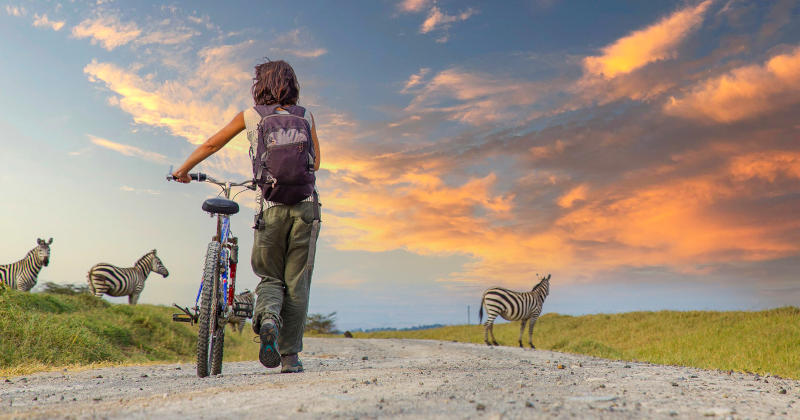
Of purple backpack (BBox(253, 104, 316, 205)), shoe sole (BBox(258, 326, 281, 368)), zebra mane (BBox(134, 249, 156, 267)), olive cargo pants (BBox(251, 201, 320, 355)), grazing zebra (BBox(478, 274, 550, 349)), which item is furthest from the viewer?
zebra mane (BBox(134, 249, 156, 267))

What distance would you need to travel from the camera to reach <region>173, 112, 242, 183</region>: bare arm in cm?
652

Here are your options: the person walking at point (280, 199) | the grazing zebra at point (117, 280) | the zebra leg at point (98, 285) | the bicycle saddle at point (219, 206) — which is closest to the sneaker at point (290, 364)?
the person walking at point (280, 199)

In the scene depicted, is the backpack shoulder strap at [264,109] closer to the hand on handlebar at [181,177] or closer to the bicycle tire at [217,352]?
the hand on handlebar at [181,177]

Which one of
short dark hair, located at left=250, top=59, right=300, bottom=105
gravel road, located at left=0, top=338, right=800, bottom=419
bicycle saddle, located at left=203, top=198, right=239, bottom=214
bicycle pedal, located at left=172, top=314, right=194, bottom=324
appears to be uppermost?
short dark hair, located at left=250, top=59, right=300, bottom=105

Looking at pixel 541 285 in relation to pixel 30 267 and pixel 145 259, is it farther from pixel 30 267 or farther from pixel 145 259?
pixel 30 267

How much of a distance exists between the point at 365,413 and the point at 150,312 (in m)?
14.4

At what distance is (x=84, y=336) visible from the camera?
1138 centimetres

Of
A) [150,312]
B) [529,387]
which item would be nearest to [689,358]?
[529,387]

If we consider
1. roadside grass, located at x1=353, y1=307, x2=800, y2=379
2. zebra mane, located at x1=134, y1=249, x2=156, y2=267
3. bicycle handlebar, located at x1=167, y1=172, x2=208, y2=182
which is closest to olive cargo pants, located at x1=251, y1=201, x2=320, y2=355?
bicycle handlebar, located at x1=167, y1=172, x2=208, y2=182

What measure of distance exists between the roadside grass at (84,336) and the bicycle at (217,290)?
3469 mm

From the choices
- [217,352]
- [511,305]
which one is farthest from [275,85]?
[511,305]

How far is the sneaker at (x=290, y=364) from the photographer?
6570 mm

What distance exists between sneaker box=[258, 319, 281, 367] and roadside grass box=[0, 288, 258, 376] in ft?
14.5

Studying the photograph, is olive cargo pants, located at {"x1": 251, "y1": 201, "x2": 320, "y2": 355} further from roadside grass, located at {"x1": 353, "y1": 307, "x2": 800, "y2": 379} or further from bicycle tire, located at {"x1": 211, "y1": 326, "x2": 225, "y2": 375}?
roadside grass, located at {"x1": 353, "y1": 307, "x2": 800, "y2": 379}
